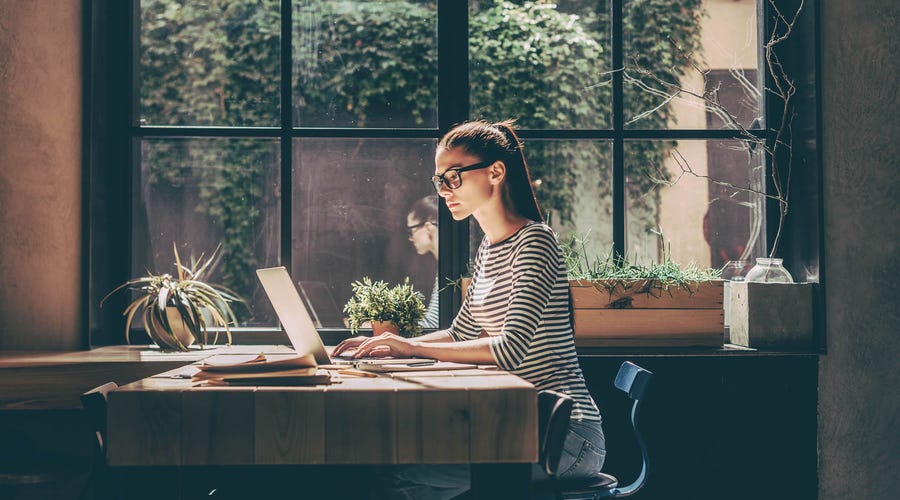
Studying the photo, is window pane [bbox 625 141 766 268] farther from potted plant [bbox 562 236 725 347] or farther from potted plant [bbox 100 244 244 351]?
potted plant [bbox 100 244 244 351]

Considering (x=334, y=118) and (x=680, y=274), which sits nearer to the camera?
(x=680, y=274)

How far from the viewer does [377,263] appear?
347 centimetres

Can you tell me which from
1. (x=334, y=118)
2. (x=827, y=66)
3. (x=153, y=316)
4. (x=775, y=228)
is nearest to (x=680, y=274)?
(x=775, y=228)

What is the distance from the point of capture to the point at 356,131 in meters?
3.46

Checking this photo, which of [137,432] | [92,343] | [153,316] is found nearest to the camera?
[137,432]

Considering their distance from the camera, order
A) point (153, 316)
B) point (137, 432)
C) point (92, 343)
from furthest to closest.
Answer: point (92, 343) → point (153, 316) → point (137, 432)

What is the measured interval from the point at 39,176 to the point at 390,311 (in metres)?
1.55

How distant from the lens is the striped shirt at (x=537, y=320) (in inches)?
88.9

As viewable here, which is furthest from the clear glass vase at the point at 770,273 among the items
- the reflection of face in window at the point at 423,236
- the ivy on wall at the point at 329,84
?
the reflection of face in window at the point at 423,236

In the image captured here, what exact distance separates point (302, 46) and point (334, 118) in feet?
1.12

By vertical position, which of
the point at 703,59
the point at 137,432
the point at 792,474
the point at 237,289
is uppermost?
the point at 703,59

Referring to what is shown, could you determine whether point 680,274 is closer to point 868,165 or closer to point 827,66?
point 868,165

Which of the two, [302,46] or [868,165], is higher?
[302,46]

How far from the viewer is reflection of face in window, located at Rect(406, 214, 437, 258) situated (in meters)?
3.48
